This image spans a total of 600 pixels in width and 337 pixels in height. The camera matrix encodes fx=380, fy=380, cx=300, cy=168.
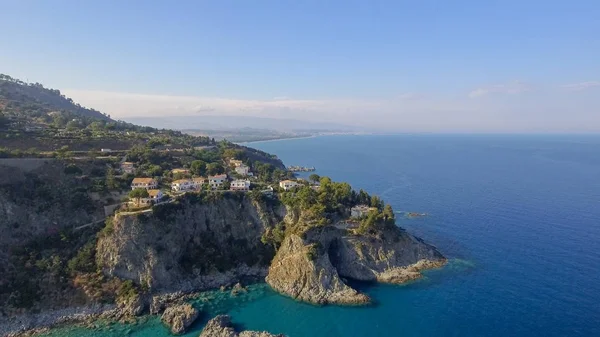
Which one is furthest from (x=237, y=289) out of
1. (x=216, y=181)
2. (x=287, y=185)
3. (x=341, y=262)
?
(x=287, y=185)

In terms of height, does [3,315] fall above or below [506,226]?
below

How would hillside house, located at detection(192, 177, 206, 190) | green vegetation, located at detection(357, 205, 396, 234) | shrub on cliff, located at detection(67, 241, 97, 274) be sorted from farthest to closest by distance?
hillside house, located at detection(192, 177, 206, 190) → green vegetation, located at detection(357, 205, 396, 234) → shrub on cliff, located at detection(67, 241, 97, 274)

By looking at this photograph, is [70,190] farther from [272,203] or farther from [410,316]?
[410,316]

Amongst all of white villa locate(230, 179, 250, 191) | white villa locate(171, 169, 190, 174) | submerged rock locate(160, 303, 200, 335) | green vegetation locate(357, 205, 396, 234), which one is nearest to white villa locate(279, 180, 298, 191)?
white villa locate(230, 179, 250, 191)

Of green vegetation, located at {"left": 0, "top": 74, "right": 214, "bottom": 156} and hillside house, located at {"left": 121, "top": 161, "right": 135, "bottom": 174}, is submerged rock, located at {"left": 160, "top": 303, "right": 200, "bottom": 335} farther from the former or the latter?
green vegetation, located at {"left": 0, "top": 74, "right": 214, "bottom": 156}

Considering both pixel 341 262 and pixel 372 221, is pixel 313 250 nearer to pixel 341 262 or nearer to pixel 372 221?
pixel 341 262

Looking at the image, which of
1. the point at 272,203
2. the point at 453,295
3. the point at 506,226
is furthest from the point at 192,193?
the point at 506,226
